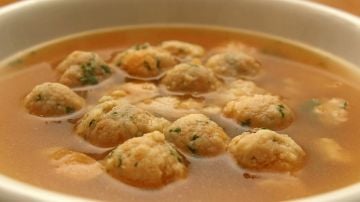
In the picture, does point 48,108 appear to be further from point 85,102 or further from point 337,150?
point 337,150

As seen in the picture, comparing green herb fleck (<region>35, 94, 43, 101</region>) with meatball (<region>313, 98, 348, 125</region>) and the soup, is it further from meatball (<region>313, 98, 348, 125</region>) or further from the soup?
meatball (<region>313, 98, 348, 125</region>)

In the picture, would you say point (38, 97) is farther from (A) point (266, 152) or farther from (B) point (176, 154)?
(A) point (266, 152)

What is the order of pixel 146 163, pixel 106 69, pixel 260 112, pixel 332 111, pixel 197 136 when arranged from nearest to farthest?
pixel 146 163 < pixel 197 136 < pixel 260 112 < pixel 332 111 < pixel 106 69

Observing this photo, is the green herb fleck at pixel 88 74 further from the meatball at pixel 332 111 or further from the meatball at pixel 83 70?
the meatball at pixel 332 111

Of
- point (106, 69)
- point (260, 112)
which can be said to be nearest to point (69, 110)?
point (106, 69)

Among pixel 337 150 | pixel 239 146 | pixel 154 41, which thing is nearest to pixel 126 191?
pixel 239 146
